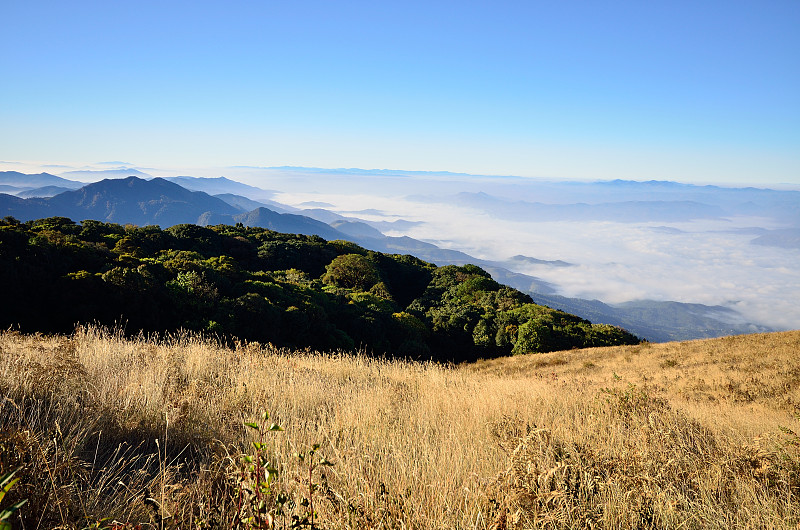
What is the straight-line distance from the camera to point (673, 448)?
3.74m

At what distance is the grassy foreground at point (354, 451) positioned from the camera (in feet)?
7.41

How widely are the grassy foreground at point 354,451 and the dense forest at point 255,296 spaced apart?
6122 millimetres

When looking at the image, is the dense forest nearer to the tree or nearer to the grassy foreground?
the tree

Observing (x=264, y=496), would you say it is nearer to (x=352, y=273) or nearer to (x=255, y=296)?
(x=255, y=296)

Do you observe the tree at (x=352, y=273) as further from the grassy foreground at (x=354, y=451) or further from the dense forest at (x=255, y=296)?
the grassy foreground at (x=354, y=451)

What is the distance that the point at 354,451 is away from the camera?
300cm

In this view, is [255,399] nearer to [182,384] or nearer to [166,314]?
[182,384]

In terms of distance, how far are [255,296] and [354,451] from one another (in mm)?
15687

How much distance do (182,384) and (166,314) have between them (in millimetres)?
11628

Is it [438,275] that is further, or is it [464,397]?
[438,275]

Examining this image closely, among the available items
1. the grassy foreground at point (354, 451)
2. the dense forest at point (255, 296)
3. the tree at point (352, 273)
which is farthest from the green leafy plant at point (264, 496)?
the tree at point (352, 273)

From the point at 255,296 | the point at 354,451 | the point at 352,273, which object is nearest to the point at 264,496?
the point at 354,451

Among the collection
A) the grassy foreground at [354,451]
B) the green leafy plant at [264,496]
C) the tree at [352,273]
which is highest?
the green leafy plant at [264,496]

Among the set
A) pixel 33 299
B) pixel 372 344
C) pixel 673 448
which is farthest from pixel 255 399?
pixel 372 344
